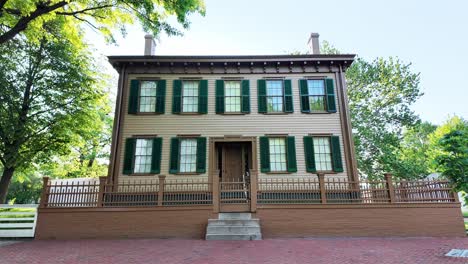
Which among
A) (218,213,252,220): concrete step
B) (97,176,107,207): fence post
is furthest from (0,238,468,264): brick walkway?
(97,176,107,207): fence post

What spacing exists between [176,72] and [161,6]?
395cm

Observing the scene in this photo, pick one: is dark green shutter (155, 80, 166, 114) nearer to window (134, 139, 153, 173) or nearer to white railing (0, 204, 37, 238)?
window (134, 139, 153, 173)

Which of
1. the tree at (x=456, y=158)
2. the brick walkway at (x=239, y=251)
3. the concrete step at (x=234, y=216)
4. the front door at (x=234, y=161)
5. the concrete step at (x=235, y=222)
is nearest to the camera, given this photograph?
the brick walkway at (x=239, y=251)

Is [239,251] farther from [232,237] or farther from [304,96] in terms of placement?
[304,96]

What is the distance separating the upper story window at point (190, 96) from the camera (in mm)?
11477

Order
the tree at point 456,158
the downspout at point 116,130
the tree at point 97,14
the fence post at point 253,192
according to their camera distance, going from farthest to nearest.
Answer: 1. the downspout at point 116,130
2. the fence post at point 253,192
3. the tree at point 97,14
4. the tree at point 456,158

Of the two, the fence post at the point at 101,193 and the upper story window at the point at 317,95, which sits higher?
the upper story window at the point at 317,95

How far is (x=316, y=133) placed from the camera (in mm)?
11203

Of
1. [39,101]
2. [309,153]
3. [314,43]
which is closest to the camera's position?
[309,153]

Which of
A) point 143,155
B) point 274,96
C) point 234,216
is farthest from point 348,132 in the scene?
point 143,155

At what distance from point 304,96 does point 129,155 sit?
325 inches

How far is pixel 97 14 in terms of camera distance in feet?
27.6

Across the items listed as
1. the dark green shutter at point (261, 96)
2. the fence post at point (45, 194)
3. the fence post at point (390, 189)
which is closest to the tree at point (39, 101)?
the fence post at point (45, 194)

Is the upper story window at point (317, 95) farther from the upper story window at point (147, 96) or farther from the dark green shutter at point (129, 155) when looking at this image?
the dark green shutter at point (129, 155)
